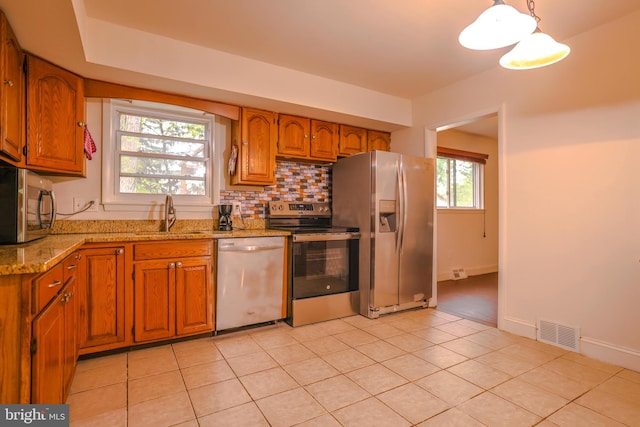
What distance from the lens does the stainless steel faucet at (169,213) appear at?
287 cm

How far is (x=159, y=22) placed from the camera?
2371 mm

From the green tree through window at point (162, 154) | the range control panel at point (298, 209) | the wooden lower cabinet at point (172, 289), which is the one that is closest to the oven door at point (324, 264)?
the range control panel at point (298, 209)

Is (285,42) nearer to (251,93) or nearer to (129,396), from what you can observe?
(251,93)

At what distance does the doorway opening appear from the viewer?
16.1ft

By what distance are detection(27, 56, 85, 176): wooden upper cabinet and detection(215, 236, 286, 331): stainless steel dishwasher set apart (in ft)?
4.11

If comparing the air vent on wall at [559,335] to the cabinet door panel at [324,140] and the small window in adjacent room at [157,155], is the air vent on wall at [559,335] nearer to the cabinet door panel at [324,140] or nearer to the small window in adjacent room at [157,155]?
the cabinet door panel at [324,140]

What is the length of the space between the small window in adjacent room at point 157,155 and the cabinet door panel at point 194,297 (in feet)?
2.50

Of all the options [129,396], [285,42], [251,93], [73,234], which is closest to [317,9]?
[285,42]

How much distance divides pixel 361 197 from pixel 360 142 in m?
0.89

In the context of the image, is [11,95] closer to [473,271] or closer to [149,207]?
[149,207]

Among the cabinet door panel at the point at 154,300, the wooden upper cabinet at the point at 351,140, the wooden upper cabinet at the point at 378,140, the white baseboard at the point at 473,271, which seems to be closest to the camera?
the cabinet door panel at the point at 154,300

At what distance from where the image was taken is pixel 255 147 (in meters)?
3.22

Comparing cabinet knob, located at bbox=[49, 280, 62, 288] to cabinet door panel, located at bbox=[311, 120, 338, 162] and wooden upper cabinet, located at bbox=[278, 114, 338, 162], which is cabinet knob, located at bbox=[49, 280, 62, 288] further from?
cabinet door panel, located at bbox=[311, 120, 338, 162]

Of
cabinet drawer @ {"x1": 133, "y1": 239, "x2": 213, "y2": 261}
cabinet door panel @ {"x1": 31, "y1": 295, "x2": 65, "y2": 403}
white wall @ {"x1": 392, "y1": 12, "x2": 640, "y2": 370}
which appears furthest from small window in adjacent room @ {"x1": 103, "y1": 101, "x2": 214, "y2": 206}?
white wall @ {"x1": 392, "y1": 12, "x2": 640, "y2": 370}
